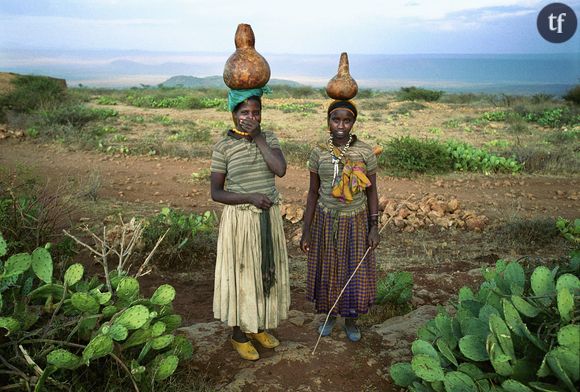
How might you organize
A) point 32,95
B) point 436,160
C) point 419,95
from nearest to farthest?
1. point 436,160
2. point 32,95
3. point 419,95

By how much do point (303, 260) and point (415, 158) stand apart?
4.10m

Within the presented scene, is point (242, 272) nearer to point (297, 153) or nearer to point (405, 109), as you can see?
point (297, 153)

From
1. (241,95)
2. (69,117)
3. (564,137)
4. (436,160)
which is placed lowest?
(436,160)

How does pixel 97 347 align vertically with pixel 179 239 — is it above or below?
above

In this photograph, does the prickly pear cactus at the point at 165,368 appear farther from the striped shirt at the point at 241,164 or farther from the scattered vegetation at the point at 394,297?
the scattered vegetation at the point at 394,297

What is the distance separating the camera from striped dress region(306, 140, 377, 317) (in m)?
3.05

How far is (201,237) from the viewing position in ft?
16.6

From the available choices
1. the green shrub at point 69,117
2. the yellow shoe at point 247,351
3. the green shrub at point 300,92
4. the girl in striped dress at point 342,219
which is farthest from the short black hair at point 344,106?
the green shrub at point 300,92

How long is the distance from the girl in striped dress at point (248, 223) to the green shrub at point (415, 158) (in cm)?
580

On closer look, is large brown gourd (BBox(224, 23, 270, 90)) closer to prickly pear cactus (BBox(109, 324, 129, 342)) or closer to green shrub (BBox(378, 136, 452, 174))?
prickly pear cactus (BBox(109, 324, 129, 342))

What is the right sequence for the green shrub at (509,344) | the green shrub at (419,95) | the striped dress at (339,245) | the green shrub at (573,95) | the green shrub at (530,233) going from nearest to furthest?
the green shrub at (509,344) → the striped dress at (339,245) → the green shrub at (530,233) → the green shrub at (573,95) → the green shrub at (419,95)

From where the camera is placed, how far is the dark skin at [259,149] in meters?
2.67

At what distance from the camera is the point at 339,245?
3092 millimetres

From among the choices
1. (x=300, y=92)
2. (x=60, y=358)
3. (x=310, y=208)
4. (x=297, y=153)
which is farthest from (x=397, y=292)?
(x=300, y=92)
